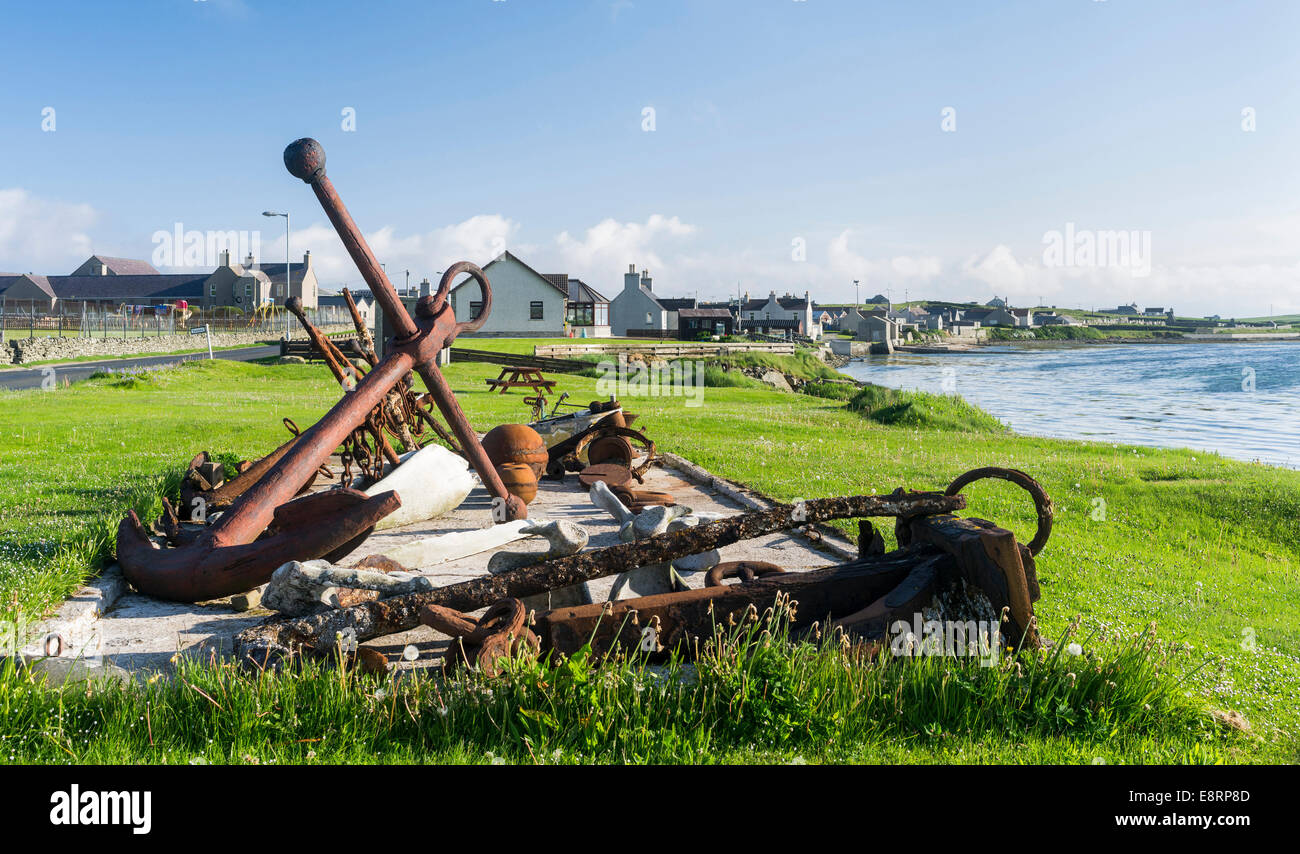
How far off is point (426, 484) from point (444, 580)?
1507 mm

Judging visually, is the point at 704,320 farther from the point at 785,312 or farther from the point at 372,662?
the point at 372,662

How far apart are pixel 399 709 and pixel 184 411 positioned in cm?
1570

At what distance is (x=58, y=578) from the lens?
4.22m

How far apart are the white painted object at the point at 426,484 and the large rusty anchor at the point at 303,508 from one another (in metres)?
1.13

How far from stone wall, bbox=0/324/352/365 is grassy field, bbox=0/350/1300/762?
933 inches

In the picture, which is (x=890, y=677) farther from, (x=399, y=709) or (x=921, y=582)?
(x=399, y=709)

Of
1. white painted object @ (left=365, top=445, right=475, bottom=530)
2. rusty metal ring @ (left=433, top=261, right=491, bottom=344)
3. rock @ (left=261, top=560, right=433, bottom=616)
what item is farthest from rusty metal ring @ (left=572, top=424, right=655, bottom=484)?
rock @ (left=261, top=560, right=433, bottom=616)

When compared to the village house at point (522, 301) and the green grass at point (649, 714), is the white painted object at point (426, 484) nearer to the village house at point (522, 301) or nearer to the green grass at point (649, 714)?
the green grass at point (649, 714)

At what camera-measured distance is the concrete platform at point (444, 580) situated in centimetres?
359

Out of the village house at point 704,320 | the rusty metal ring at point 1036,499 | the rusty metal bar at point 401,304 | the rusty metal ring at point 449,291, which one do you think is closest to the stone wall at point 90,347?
the rusty metal ring at point 449,291

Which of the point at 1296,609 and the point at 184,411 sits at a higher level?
the point at 184,411

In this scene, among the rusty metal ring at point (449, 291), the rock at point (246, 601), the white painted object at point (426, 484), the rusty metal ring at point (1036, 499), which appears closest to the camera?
the rusty metal ring at point (1036, 499)

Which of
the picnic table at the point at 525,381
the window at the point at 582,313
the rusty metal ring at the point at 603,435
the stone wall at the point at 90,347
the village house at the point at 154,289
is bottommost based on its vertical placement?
the rusty metal ring at the point at 603,435
